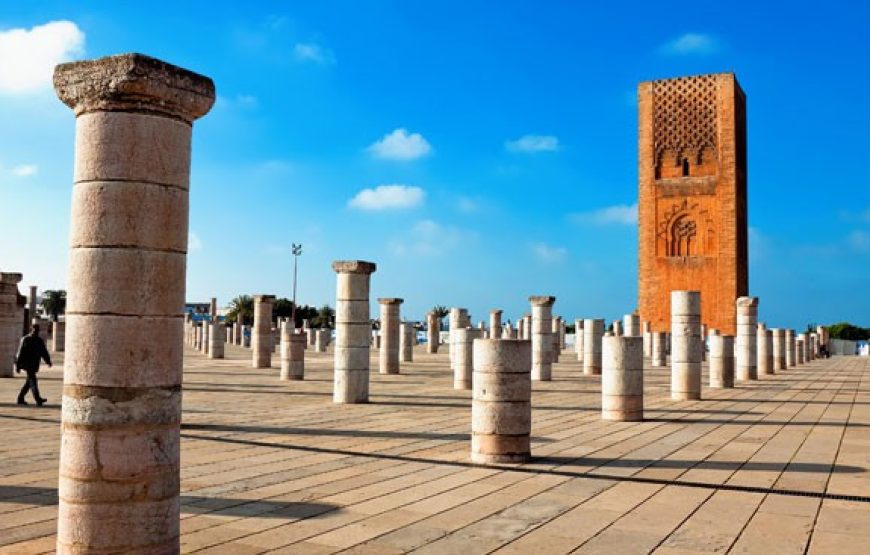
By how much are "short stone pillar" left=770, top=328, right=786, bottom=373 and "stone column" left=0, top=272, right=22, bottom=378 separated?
2211cm

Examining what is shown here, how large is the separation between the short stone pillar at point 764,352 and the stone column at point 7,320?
784 inches

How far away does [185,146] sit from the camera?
450 centimetres

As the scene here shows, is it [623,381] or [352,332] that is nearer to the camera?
[623,381]

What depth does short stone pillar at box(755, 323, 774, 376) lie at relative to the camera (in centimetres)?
2364

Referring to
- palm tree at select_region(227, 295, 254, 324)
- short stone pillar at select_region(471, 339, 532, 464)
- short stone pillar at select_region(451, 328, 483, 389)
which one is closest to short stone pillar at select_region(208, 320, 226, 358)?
short stone pillar at select_region(451, 328, 483, 389)

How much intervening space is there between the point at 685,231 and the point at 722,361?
28.8 meters

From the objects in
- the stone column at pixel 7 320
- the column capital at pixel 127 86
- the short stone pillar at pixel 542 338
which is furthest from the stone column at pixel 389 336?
the column capital at pixel 127 86

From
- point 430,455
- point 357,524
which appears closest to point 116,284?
point 357,524

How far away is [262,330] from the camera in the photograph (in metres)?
23.2

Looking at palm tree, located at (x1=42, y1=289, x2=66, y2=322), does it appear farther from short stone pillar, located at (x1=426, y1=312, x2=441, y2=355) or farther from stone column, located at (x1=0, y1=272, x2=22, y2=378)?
stone column, located at (x1=0, y1=272, x2=22, y2=378)

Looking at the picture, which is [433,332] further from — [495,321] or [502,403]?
[502,403]

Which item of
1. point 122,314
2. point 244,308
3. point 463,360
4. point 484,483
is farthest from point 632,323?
point 244,308

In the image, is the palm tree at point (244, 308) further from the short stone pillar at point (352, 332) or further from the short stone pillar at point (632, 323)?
the short stone pillar at point (352, 332)

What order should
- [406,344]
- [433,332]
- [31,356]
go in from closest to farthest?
1. [31,356]
2. [406,344]
3. [433,332]
